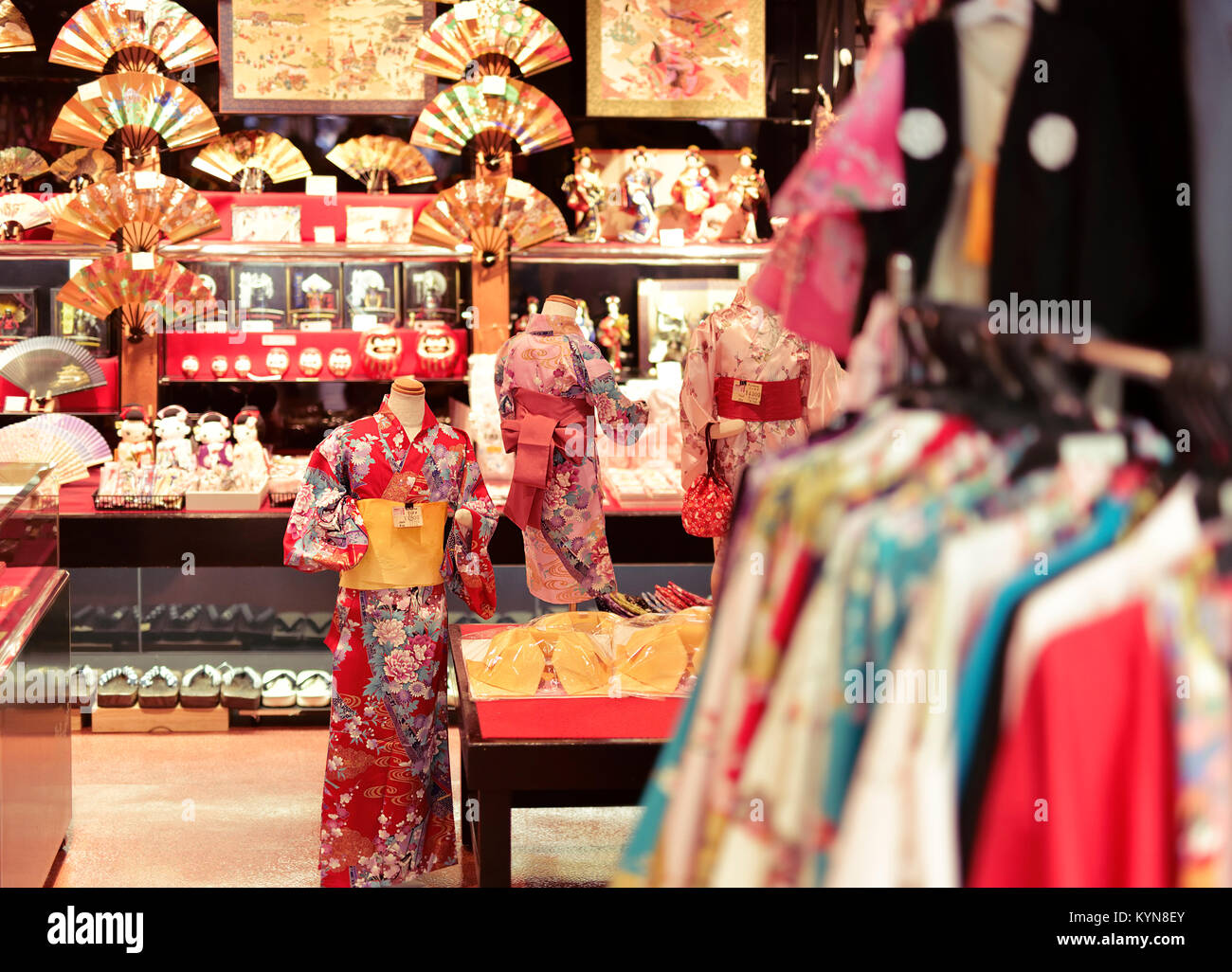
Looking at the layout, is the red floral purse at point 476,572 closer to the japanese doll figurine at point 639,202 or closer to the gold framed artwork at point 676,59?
the japanese doll figurine at point 639,202

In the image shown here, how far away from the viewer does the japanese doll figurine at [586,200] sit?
20.9 ft

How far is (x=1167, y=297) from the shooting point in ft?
4.39

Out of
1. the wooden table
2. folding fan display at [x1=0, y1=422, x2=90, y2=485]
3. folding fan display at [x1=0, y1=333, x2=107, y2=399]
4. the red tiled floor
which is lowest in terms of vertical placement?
the red tiled floor

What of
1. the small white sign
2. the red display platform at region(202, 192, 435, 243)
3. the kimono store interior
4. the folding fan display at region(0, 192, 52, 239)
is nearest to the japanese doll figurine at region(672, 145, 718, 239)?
the kimono store interior

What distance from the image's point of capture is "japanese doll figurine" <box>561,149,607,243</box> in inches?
251

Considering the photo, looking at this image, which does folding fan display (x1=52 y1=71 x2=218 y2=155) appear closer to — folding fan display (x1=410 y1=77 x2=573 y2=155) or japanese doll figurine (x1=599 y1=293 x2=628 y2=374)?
folding fan display (x1=410 y1=77 x2=573 y2=155)

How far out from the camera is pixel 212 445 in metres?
5.43

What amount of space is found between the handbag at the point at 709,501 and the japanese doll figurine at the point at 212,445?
2.09m

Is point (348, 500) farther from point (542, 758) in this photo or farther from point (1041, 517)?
point (1041, 517)

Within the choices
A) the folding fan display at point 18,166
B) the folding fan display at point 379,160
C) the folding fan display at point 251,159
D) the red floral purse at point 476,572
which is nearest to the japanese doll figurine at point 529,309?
the folding fan display at point 379,160

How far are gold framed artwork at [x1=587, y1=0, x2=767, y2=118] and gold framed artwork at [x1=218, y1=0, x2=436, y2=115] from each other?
84cm

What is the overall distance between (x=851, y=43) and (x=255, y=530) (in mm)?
3417

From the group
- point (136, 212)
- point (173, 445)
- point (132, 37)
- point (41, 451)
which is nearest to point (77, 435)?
point (41, 451)
